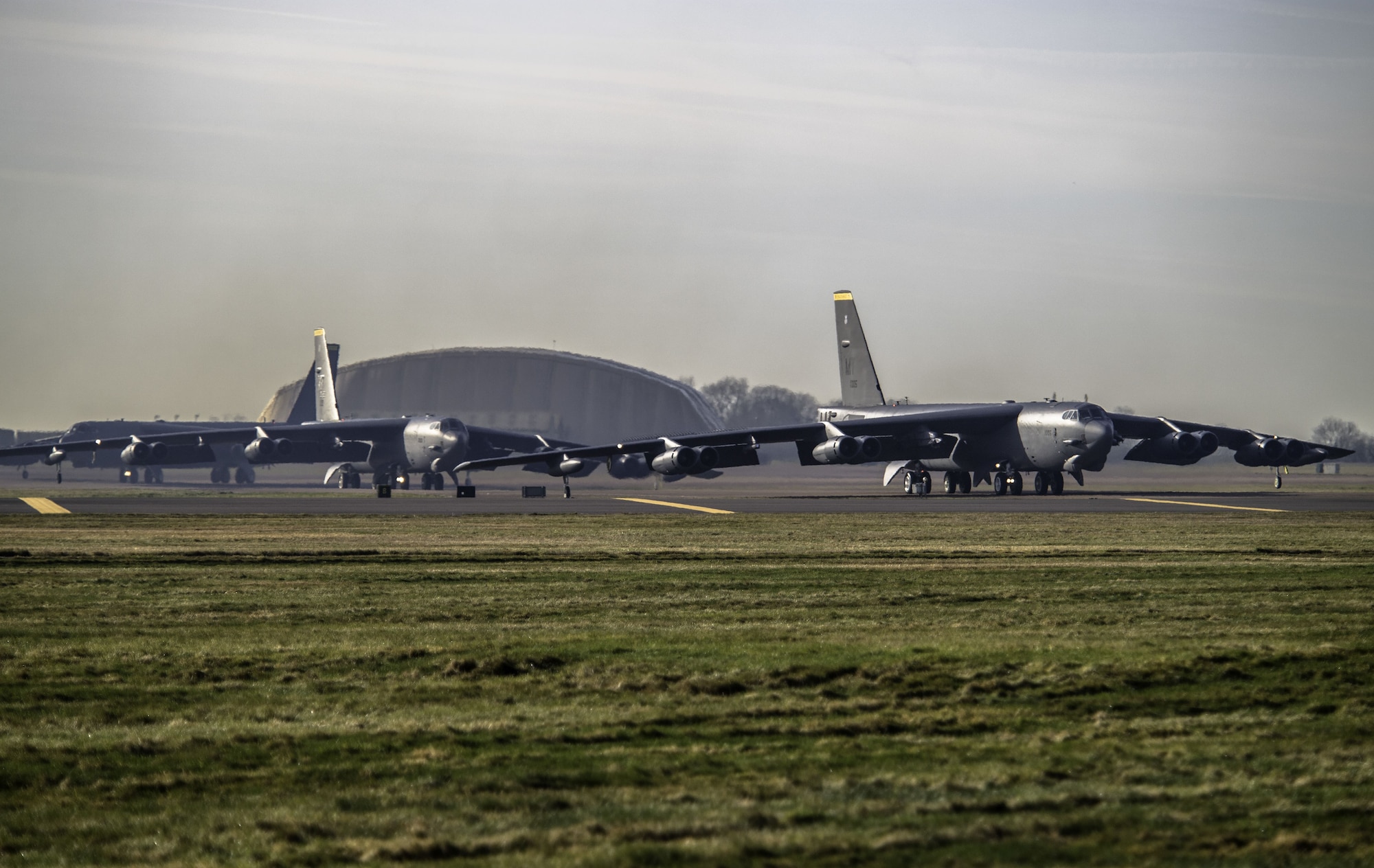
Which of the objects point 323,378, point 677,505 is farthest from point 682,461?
point 323,378

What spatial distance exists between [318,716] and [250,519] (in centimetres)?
2823

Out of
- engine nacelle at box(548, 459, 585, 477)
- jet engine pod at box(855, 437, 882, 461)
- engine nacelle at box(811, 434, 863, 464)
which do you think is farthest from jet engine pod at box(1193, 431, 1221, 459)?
engine nacelle at box(548, 459, 585, 477)

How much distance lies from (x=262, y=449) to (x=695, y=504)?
29.6m

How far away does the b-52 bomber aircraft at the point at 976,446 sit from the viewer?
50.3 metres

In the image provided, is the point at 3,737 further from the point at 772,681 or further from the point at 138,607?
the point at 138,607

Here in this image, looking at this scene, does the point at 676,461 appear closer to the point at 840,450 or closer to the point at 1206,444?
the point at 840,450

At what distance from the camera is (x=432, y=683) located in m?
11.5

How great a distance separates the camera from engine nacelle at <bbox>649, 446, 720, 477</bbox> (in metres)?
50.5

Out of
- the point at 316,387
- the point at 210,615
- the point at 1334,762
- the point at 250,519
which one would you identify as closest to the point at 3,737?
the point at 210,615

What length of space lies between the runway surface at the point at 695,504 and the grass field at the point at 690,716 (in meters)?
19.3

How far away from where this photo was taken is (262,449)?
2677 inches

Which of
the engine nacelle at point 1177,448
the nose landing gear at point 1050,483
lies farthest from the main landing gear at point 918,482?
the engine nacelle at point 1177,448

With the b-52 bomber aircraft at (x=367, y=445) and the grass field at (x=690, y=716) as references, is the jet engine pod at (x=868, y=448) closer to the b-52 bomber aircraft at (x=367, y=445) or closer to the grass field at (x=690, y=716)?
the b-52 bomber aircraft at (x=367, y=445)

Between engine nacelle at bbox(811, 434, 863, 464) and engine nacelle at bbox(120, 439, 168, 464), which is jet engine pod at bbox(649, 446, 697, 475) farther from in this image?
engine nacelle at bbox(120, 439, 168, 464)
